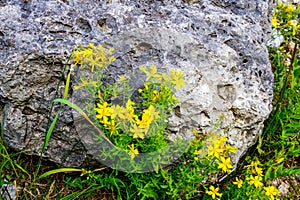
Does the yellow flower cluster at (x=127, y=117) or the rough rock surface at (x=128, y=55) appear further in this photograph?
the rough rock surface at (x=128, y=55)

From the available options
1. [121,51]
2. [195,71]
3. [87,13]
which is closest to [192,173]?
[195,71]

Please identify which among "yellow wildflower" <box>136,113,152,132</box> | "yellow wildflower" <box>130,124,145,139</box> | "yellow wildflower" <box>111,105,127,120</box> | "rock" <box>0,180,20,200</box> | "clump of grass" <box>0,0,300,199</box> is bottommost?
"rock" <box>0,180,20,200</box>

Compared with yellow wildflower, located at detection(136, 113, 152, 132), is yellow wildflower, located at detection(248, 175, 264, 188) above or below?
below

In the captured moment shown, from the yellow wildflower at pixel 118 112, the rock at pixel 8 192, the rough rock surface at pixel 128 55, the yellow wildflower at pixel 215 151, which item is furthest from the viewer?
the rock at pixel 8 192

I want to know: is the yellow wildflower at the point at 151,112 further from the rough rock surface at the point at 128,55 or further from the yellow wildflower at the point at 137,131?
the rough rock surface at the point at 128,55

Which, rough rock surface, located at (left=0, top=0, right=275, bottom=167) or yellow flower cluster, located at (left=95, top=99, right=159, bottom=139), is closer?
yellow flower cluster, located at (left=95, top=99, right=159, bottom=139)

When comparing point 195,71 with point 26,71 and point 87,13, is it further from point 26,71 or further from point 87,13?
point 26,71

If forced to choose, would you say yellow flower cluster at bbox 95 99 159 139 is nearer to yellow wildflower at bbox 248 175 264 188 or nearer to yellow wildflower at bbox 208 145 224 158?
yellow wildflower at bbox 208 145 224 158

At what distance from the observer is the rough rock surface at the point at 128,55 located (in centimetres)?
230

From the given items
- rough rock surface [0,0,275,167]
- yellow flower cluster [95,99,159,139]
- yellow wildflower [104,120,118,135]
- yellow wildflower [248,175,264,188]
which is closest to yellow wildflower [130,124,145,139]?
yellow flower cluster [95,99,159,139]

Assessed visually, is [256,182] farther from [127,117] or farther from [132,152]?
[127,117]

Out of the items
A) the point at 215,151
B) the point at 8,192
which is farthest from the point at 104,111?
the point at 8,192

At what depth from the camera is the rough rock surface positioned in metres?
2.30

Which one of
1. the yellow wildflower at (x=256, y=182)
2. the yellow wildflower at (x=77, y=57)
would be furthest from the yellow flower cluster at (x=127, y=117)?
the yellow wildflower at (x=256, y=182)
